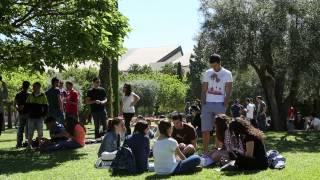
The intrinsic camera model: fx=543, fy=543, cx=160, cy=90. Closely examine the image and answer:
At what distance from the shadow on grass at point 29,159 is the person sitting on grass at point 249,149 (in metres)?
3.97

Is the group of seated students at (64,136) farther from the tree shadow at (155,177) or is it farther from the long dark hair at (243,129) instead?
the long dark hair at (243,129)

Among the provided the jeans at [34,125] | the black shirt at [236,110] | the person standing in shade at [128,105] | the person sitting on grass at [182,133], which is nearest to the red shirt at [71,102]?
the person standing in shade at [128,105]

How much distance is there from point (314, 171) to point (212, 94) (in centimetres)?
285

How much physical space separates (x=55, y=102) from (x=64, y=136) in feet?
4.15

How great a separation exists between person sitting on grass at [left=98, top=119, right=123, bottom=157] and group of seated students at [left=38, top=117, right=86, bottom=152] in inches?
122

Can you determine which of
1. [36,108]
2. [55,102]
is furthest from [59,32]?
[55,102]

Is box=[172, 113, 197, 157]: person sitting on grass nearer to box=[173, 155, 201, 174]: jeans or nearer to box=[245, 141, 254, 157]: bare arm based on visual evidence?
box=[173, 155, 201, 174]: jeans

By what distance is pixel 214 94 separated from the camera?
11.5m

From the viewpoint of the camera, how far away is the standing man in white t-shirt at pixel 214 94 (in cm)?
1143

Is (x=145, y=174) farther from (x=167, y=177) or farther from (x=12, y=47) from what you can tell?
(x=12, y=47)

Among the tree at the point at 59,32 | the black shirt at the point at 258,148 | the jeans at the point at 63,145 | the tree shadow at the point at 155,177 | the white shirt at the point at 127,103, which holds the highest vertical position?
the tree at the point at 59,32

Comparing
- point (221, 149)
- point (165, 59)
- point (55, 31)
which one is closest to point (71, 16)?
point (55, 31)

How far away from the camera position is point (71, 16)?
13.7m

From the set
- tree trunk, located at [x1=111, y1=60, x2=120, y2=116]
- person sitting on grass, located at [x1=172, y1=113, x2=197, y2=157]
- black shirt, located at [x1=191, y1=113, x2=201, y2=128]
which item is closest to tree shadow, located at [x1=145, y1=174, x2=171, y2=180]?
person sitting on grass, located at [x1=172, y1=113, x2=197, y2=157]
